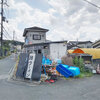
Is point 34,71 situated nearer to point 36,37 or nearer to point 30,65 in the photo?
point 30,65

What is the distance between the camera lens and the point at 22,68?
6996mm

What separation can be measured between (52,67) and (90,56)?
5.97 meters

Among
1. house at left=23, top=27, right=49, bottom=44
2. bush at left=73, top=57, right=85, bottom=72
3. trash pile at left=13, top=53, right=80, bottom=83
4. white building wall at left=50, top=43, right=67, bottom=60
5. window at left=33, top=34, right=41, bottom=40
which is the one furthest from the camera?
window at left=33, top=34, right=41, bottom=40

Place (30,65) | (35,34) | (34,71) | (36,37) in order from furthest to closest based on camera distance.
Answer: (36,37)
(35,34)
(30,65)
(34,71)

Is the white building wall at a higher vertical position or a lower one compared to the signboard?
higher

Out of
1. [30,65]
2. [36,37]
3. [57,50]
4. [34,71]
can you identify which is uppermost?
[36,37]

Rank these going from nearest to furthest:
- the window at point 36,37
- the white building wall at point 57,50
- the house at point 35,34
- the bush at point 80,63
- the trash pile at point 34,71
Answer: the trash pile at point 34,71 → the bush at point 80,63 → the white building wall at point 57,50 → the house at point 35,34 → the window at point 36,37

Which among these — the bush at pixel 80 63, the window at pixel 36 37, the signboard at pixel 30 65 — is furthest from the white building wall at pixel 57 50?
the signboard at pixel 30 65

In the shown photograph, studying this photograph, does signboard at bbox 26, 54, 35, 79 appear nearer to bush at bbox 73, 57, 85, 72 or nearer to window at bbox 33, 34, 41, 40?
bush at bbox 73, 57, 85, 72

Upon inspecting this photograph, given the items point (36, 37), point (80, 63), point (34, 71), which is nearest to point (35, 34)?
point (36, 37)

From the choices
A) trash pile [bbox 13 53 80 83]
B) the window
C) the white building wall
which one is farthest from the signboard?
the window

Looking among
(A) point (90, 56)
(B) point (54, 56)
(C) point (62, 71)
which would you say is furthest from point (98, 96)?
(B) point (54, 56)

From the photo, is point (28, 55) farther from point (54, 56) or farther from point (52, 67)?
point (54, 56)

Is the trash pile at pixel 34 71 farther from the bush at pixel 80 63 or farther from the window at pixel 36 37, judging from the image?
the window at pixel 36 37
